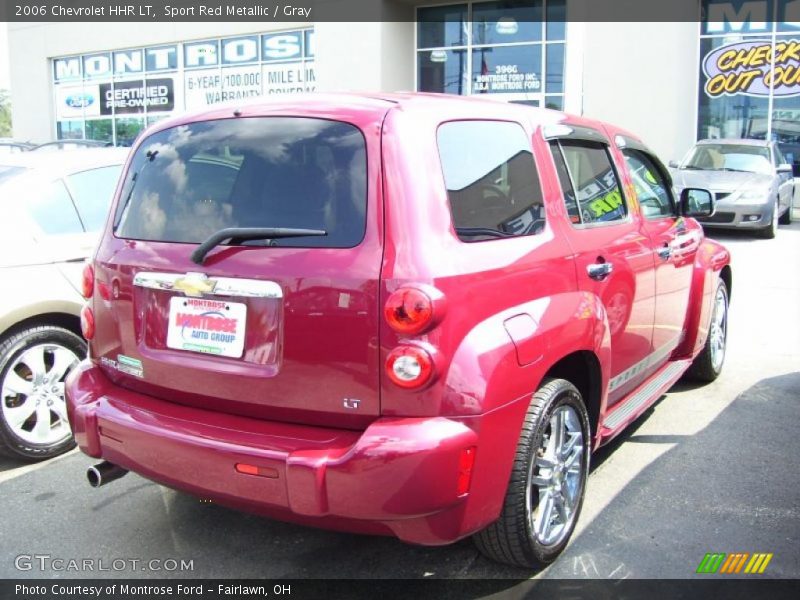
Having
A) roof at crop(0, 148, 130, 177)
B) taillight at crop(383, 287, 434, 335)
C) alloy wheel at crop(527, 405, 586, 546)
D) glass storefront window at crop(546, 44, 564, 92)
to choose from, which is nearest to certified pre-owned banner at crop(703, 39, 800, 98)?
glass storefront window at crop(546, 44, 564, 92)

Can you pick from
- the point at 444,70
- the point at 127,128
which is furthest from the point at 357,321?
the point at 127,128

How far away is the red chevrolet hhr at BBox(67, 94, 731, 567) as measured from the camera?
7.95 feet

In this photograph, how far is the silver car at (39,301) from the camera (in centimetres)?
402

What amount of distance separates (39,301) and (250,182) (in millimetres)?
1984

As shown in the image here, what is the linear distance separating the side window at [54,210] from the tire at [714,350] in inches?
164

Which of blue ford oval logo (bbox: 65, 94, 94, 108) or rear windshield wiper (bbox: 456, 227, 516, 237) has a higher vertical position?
blue ford oval logo (bbox: 65, 94, 94, 108)

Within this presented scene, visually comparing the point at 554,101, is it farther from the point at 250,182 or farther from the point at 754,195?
the point at 250,182

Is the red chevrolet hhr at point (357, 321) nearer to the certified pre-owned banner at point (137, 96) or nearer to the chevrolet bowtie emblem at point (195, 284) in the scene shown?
the chevrolet bowtie emblem at point (195, 284)

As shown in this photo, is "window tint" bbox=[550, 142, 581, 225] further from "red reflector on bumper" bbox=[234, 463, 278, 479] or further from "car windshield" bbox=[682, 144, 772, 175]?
"car windshield" bbox=[682, 144, 772, 175]

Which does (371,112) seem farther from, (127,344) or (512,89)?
(512,89)

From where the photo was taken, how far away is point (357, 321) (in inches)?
97.1

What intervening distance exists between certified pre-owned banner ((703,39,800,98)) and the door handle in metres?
16.3

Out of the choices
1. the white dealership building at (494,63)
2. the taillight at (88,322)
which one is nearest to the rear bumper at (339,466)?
the taillight at (88,322)

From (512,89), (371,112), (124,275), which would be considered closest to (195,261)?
(124,275)
